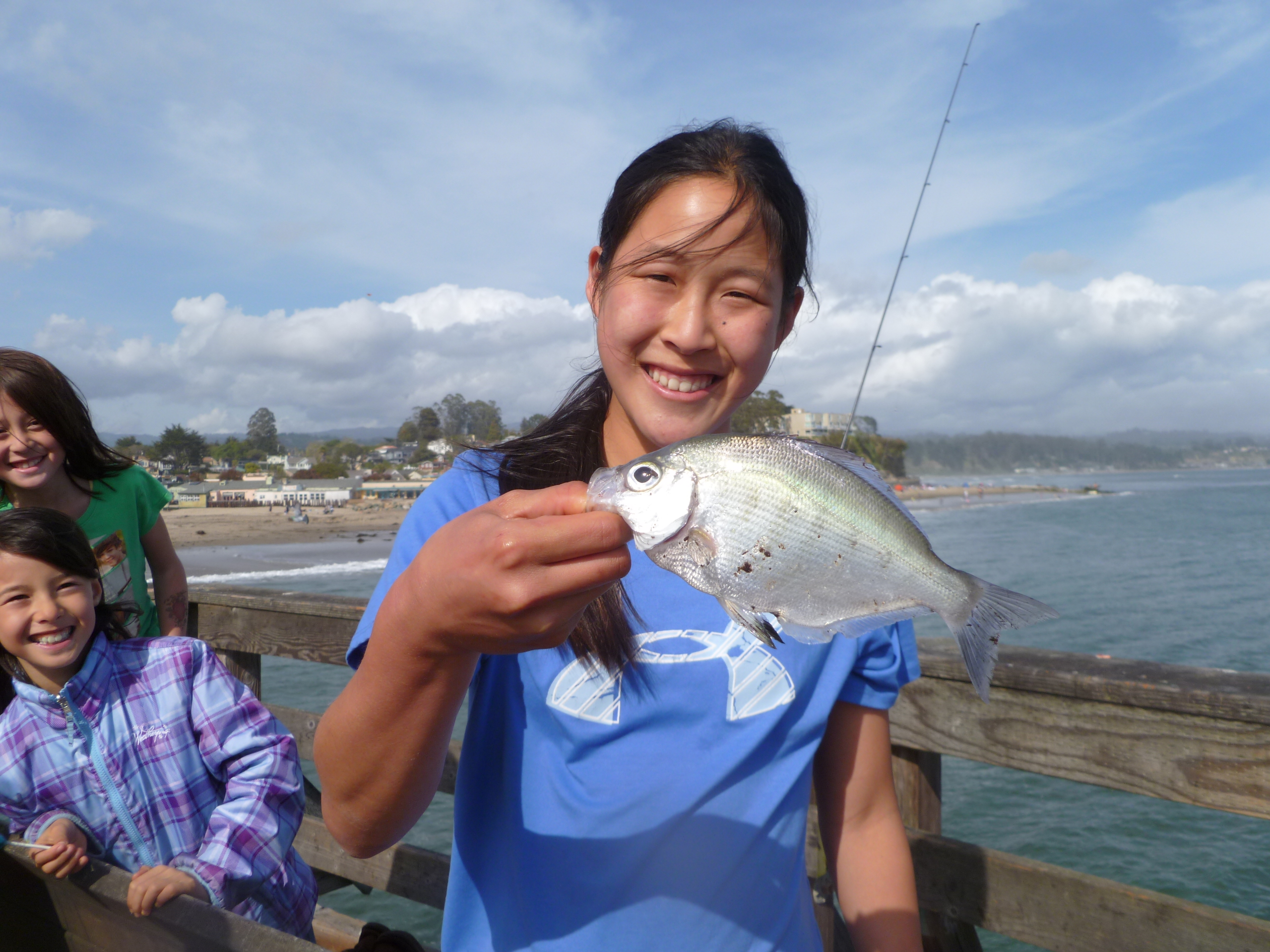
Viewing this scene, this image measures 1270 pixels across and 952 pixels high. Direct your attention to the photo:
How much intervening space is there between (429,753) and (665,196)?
1180 millimetres

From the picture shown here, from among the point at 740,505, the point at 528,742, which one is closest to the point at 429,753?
A: the point at 528,742

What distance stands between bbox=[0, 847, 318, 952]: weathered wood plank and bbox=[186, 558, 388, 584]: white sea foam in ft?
90.0

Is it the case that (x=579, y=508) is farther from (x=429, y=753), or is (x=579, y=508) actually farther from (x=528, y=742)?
(x=528, y=742)

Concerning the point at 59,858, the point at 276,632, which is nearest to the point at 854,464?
the point at 59,858

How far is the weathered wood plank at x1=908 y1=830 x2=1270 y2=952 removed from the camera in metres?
1.88

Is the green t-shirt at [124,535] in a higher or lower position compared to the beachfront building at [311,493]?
higher

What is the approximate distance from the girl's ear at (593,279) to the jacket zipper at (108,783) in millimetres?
2061

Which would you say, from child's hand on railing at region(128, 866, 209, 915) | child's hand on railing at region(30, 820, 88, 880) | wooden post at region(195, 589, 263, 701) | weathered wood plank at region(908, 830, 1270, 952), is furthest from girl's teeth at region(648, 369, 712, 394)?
wooden post at region(195, 589, 263, 701)

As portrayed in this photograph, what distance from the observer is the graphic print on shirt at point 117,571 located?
3.25 metres

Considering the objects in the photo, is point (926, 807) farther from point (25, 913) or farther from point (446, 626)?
point (25, 913)

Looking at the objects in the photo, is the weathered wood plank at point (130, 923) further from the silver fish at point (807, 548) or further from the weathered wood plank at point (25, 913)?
the silver fish at point (807, 548)

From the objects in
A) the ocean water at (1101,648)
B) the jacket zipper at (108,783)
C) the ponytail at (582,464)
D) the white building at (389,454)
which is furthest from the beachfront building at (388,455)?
the ponytail at (582,464)

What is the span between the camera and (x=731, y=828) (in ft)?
4.90

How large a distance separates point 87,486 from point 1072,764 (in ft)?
12.7
